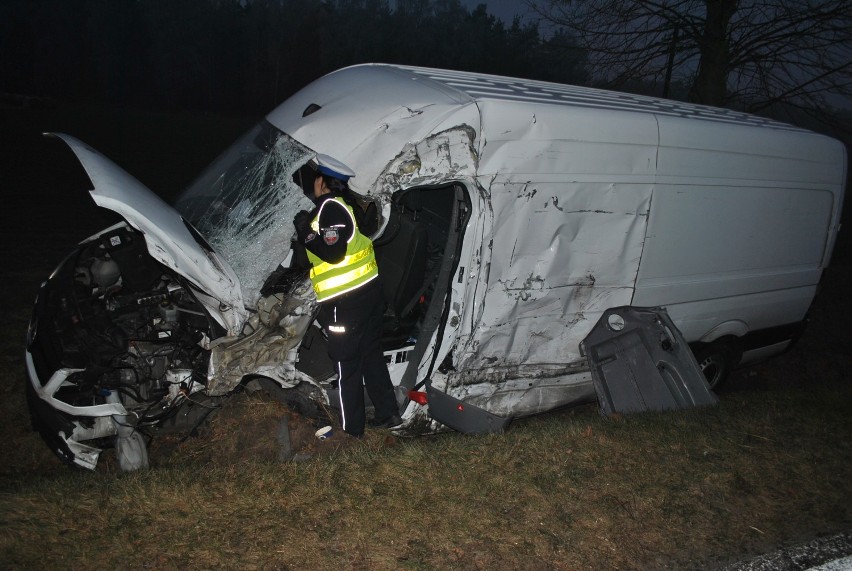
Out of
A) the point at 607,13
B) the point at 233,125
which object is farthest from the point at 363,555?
the point at 233,125

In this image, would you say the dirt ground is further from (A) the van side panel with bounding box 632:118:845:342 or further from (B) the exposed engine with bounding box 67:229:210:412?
(A) the van side panel with bounding box 632:118:845:342

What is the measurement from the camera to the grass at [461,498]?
9.75ft

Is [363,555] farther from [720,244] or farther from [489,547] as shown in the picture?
[720,244]

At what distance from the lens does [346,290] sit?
3.92 m

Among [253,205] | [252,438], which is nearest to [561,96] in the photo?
[253,205]

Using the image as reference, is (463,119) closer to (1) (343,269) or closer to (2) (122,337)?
(1) (343,269)

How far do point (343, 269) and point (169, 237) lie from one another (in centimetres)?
98

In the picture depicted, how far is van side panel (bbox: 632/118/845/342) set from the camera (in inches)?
187

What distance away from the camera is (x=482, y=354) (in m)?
4.26

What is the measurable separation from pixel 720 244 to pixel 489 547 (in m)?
3.23

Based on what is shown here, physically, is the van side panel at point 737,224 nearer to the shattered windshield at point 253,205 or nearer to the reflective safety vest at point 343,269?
the reflective safety vest at point 343,269

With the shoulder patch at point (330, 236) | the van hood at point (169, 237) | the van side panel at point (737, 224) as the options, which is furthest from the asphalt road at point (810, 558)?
the van hood at point (169, 237)

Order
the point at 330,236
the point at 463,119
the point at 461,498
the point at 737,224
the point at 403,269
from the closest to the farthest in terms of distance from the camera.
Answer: the point at 461,498 → the point at 330,236 → the point at 463,119 → the point at 403,269 → the point at 737,224

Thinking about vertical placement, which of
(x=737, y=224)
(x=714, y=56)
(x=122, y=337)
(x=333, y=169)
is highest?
(x=714, y=56)
